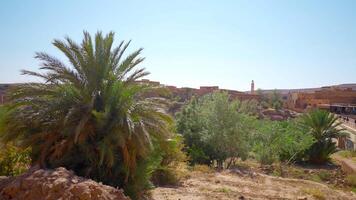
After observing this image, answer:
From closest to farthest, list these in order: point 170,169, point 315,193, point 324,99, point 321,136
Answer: point 315,193, point 170,169, point 321,136, point 324,99

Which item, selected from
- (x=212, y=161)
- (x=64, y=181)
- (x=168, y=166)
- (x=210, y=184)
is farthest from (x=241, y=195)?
(x=212, y=161)

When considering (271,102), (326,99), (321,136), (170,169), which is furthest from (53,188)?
(326,99)

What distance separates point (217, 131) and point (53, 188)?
1322cm

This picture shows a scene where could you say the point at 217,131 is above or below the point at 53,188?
below

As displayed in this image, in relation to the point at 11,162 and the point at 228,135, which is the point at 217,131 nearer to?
the point at 228,135

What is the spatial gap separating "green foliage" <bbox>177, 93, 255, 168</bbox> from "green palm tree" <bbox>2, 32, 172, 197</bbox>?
9.88 meters

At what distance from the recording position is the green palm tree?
842 cm

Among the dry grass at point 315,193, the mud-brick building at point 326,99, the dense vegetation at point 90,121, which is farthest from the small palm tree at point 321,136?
the mud-brick building at point 326,99

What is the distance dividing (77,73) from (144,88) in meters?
1.66

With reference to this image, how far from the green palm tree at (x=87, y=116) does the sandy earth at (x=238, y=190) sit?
189 centimetres

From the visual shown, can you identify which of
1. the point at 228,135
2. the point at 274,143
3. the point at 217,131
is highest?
the point at 217,131

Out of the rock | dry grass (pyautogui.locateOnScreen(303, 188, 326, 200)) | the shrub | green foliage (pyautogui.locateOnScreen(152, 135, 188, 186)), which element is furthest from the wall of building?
the rock

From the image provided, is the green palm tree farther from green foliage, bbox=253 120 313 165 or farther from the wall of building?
the wall of building

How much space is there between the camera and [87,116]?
27.5 feet
